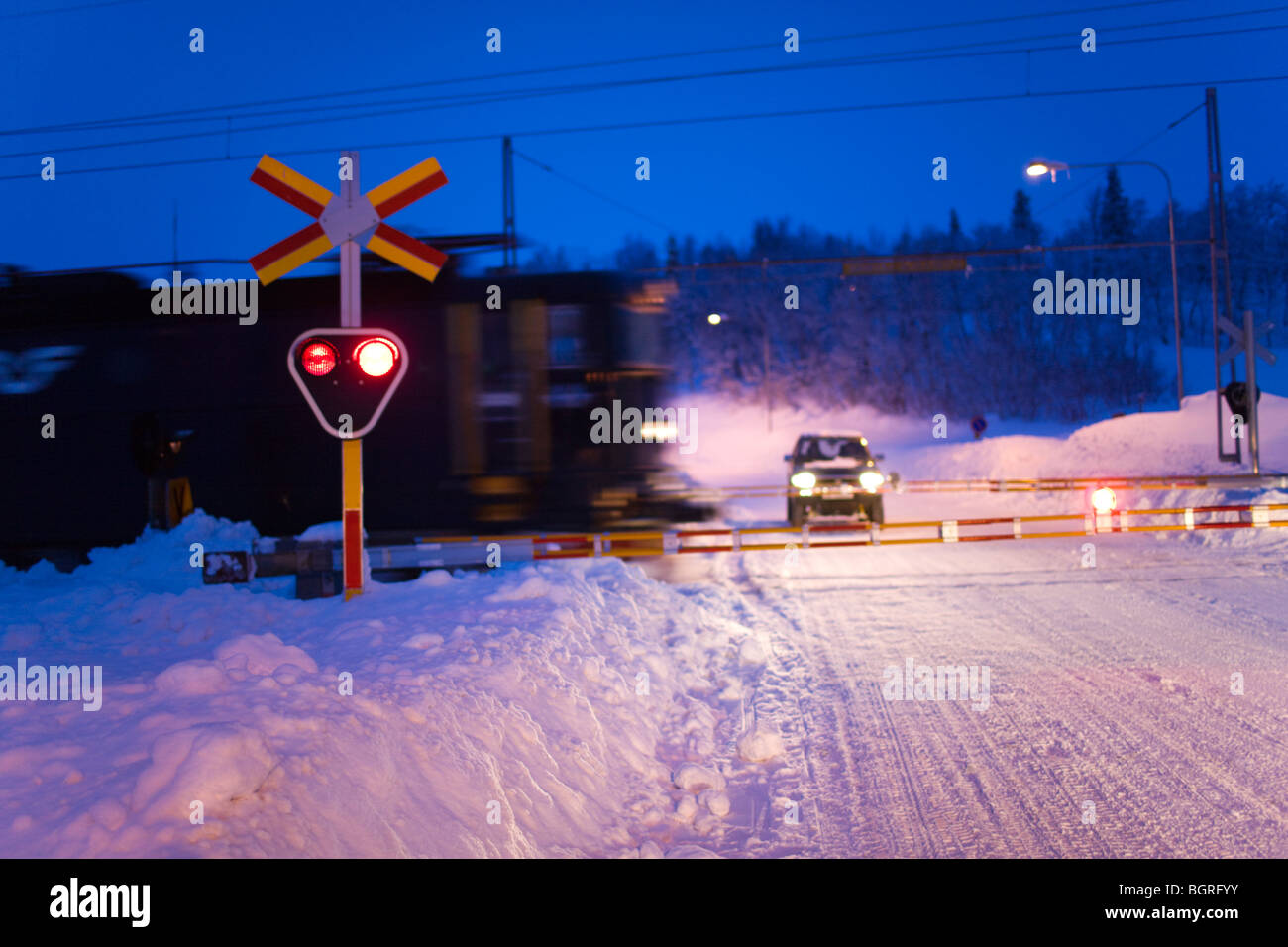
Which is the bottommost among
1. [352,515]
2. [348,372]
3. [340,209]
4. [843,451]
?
[352,515]

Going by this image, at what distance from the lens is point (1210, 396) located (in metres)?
34.5

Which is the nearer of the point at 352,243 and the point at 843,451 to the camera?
the point at 352,243

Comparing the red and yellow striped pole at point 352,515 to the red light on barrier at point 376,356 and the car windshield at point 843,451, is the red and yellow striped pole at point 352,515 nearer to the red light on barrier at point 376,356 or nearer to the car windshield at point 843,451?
the red light on barrier at point 376,356

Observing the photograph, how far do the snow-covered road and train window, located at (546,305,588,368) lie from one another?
4.13 metres

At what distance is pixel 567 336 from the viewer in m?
13.1

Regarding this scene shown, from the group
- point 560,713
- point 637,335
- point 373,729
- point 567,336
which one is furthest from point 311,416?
point 373,729

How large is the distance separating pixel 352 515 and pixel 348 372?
1.35 m

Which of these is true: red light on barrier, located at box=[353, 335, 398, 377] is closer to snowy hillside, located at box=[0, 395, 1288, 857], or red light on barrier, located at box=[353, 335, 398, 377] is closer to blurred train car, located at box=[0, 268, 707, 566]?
snowy hillside, located at box=[0, 395, 1288, 857]

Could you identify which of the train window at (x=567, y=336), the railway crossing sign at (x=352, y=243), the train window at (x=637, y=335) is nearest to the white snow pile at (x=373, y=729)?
the railway crossing sign at (x=352, y=243)

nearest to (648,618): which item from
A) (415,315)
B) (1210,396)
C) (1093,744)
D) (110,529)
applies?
(1093,744)

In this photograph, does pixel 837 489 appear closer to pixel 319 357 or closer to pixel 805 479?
pixel 805 479

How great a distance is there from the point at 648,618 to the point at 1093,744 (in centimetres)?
463

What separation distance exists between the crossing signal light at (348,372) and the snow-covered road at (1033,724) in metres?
3.66
